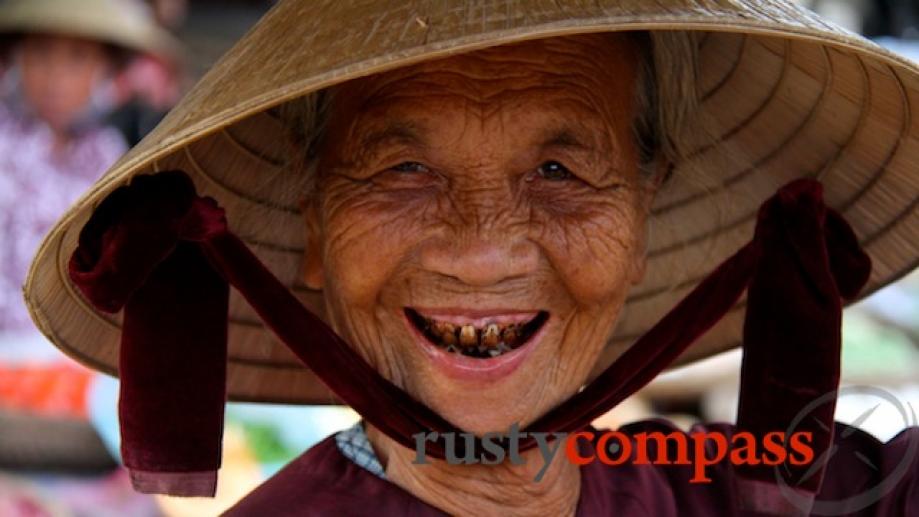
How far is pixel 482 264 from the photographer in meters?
1.91

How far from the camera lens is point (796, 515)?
2.09 meters

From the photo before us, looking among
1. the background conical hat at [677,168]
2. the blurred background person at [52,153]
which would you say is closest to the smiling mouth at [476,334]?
the background conical hat at [677,168]

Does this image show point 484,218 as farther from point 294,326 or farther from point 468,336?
point 294,326

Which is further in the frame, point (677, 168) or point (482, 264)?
point (677, 168)

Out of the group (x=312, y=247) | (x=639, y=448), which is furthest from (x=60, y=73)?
(x=639, y=448)

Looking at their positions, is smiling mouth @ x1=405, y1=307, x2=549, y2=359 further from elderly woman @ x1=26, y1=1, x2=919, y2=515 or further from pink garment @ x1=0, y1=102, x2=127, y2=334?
pink garment @ x1=0, y1=102, x2=127, y2=334

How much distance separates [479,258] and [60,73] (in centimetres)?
438

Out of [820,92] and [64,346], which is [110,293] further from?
[820,92]

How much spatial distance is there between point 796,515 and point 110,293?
105cm

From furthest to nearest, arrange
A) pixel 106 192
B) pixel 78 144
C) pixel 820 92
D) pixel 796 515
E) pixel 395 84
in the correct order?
1. pixel 78 144
2. pixel 820 92
3. pixel 796 515
4. pixel 395 84
5. pixel 106 192

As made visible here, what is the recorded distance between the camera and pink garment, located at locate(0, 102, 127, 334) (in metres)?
5.39

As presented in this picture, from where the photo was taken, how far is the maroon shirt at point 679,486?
203 cm

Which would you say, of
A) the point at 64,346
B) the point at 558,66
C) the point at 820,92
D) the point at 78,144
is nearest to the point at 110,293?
the point at 64,346

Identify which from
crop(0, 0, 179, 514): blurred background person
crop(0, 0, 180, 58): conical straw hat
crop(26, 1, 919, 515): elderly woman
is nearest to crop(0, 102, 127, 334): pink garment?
crop(0, 0, 179, 514): blurred background person
